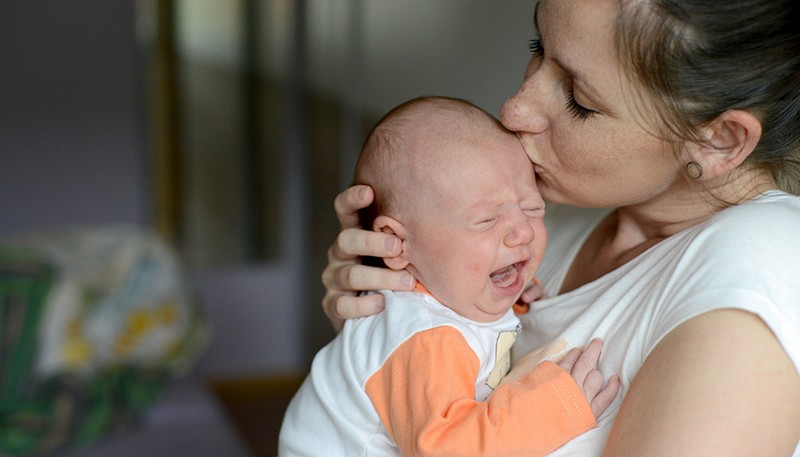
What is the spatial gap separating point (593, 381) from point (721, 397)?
176mm

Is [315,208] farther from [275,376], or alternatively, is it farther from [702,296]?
[702,296]

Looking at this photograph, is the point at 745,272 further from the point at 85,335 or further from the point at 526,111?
the point at 85,335

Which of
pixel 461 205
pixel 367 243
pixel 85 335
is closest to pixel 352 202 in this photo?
pixel 367 243

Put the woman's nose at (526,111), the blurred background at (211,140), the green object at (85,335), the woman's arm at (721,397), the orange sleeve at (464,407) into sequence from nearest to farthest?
1. the woman's arm at (721,397)
2. the orange sleeve at (464,407)
3. the woman's nose at (526,111)
4. the green object at (85,335)
5. the blurred background at (211,140)

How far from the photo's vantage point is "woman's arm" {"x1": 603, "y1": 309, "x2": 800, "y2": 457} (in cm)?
92

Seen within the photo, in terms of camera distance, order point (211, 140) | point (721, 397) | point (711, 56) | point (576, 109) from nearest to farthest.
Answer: point (721, 397) → point (711, 56) → point (576, 109) → point (211, 140)

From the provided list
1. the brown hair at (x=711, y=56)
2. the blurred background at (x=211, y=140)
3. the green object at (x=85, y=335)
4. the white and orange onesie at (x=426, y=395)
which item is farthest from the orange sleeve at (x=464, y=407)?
the blurred background at (x=211, y=140)

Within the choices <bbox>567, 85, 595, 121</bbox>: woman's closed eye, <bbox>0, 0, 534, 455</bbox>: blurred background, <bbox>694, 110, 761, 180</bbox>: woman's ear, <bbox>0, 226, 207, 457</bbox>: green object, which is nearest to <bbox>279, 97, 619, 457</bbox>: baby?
<bbox>567, 85, 595, 121</bbox>: woman's closed eye

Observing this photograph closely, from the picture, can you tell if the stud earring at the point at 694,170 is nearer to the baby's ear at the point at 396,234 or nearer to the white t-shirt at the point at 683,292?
the white t-shirt at the point at 683,292

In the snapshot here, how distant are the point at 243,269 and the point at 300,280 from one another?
0.85 ft

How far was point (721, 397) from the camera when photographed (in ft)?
3.02

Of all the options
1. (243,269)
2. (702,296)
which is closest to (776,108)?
(702,296)

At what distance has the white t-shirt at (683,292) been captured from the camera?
37.5 inches

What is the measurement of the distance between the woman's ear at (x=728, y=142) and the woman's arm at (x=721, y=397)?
0.75ft
